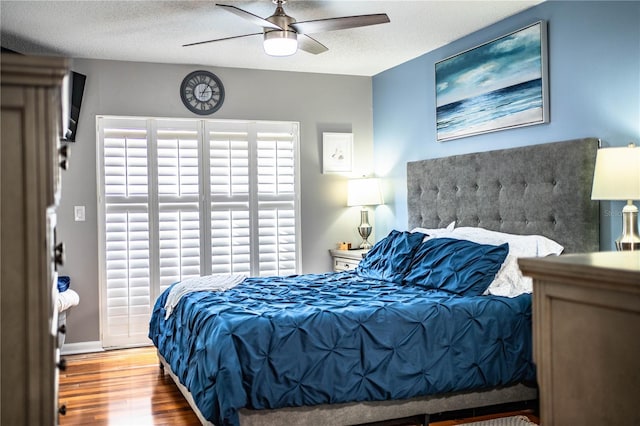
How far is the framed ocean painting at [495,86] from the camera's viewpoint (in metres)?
4.03

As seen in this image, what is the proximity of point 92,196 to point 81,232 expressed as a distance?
0.32 meters

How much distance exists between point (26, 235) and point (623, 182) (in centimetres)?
278

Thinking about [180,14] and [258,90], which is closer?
[180,14]

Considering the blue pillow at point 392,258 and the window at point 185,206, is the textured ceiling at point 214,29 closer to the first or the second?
the window at point 185,206

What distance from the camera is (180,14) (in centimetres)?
412

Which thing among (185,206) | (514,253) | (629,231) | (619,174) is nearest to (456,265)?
(514,253)

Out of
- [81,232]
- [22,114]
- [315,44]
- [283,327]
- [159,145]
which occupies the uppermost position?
[315,44]

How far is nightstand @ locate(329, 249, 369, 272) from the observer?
5.62 metres

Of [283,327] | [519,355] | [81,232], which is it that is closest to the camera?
[283,327]

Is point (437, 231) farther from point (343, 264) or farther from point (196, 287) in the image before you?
point (196, 287)

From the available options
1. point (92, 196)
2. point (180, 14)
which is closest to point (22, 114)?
point (180, 14)

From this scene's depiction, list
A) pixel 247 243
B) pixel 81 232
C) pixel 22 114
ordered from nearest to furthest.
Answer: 1. pixel 22 114
2. pixel 81 232
3. pixel 247 243

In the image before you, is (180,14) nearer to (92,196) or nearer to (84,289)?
(92,196)

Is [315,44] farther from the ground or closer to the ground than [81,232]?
farther from the ground
